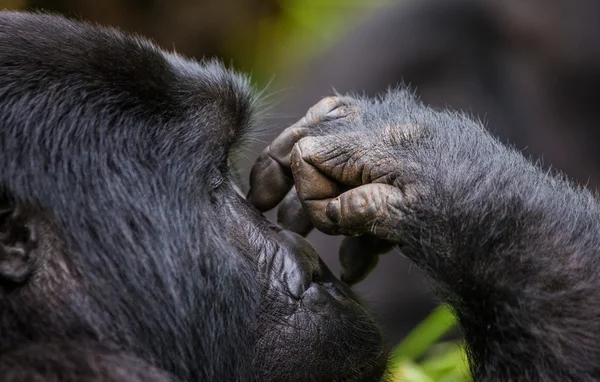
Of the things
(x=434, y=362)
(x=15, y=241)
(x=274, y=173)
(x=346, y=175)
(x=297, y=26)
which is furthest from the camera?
(x=297, y=26)

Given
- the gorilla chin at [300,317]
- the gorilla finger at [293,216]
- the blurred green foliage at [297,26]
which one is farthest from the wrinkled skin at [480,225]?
the blurred green foliage at [297,26]

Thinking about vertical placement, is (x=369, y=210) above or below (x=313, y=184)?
below

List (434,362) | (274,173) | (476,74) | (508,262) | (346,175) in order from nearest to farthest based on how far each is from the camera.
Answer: (508,262)
(346,175)
(274,173)
(434,362)
(476,74)

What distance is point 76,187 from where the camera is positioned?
64.1 inches

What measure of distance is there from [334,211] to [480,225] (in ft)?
1.04

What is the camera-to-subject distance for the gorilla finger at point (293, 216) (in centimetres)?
218

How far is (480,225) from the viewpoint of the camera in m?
1.76

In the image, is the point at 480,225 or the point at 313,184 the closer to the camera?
the point at 480,225

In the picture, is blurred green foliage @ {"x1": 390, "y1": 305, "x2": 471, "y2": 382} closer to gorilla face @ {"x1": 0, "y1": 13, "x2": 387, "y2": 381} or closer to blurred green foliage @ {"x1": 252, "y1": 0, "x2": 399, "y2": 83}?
gorilla face @ {"x1": 0, "y1": 13, "x2": 387, "y2": 381}

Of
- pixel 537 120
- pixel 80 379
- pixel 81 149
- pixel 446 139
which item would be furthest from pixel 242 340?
pixel 537 120

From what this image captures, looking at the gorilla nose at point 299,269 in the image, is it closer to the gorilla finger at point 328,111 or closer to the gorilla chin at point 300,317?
the gorilla chin at point 300,317

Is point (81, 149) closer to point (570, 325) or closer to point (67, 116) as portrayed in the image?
point (67, 116)

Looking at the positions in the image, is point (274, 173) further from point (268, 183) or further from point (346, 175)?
point (346, 175)

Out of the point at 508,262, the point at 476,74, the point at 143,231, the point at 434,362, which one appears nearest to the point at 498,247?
the point at 508,262
